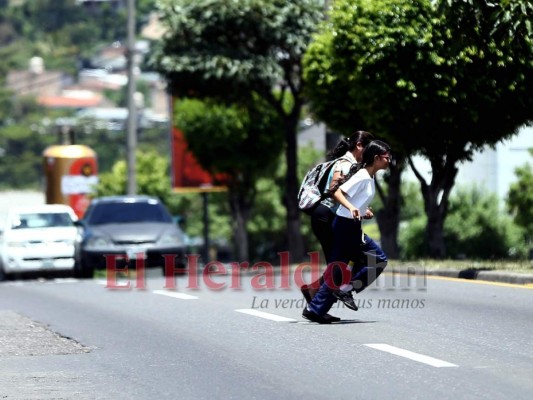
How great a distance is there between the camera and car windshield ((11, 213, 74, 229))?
29.1 m

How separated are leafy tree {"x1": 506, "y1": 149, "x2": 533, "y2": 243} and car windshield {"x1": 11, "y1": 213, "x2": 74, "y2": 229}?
57.4 ft

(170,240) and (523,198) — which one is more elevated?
(523,198)

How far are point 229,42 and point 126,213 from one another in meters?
6.52

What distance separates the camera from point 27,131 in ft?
543

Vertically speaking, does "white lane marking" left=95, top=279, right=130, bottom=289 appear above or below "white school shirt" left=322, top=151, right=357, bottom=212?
below

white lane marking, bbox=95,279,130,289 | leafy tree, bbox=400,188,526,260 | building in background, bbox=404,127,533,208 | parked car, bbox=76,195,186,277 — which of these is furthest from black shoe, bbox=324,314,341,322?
building in background, bbox=404,127,533,208

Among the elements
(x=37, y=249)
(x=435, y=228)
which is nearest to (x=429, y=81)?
(x=435, y=228)

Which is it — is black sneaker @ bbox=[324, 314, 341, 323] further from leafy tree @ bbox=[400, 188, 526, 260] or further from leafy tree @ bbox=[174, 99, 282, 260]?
leafy tree @ bbox=[174, 99, 282, 260]

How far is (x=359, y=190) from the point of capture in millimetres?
13742

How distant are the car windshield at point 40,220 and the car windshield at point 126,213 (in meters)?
1.27

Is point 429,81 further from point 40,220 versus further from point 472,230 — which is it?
point 472,230

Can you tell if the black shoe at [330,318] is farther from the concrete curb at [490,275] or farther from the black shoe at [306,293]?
the concrete curb at [490,275]

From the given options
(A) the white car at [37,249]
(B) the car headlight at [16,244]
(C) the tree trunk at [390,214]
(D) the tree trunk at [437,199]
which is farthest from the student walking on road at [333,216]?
(C) the tree trunk at [390,214]

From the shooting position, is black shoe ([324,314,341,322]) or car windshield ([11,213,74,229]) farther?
car windshield ([11,213,74,229])
